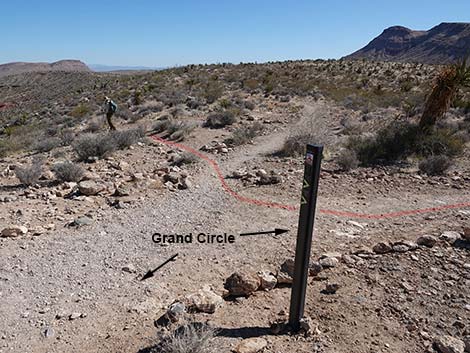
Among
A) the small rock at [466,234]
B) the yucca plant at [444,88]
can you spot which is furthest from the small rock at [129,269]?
the yucca plant at [444,88]

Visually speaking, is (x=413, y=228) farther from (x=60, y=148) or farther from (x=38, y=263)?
(x=60, y=148)

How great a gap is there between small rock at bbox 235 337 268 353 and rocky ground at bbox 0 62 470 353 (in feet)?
0.06

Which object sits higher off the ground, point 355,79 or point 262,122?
point 355,79

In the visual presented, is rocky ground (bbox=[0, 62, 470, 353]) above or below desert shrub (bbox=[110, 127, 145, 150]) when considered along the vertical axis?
below

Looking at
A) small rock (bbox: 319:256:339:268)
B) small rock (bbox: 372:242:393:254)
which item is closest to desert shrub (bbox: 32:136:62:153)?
small rock (bbox: 319:256:339:268)

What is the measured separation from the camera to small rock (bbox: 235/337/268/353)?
352 centimetres

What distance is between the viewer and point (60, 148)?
12.7 meters

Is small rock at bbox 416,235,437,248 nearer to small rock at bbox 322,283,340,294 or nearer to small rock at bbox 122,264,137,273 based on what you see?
small rock at bbox 322,283,340,294

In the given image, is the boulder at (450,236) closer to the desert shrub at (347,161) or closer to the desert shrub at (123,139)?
the desert shrub at (347,161)

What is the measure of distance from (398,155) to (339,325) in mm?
7194

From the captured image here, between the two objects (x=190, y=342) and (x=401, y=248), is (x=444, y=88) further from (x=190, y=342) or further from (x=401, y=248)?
(x=190, y=342)

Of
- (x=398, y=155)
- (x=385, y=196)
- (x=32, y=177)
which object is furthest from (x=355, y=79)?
(x=32, y=177)

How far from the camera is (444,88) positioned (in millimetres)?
10312

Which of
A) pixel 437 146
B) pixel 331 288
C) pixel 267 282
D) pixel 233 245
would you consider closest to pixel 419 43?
pixel 437 146
